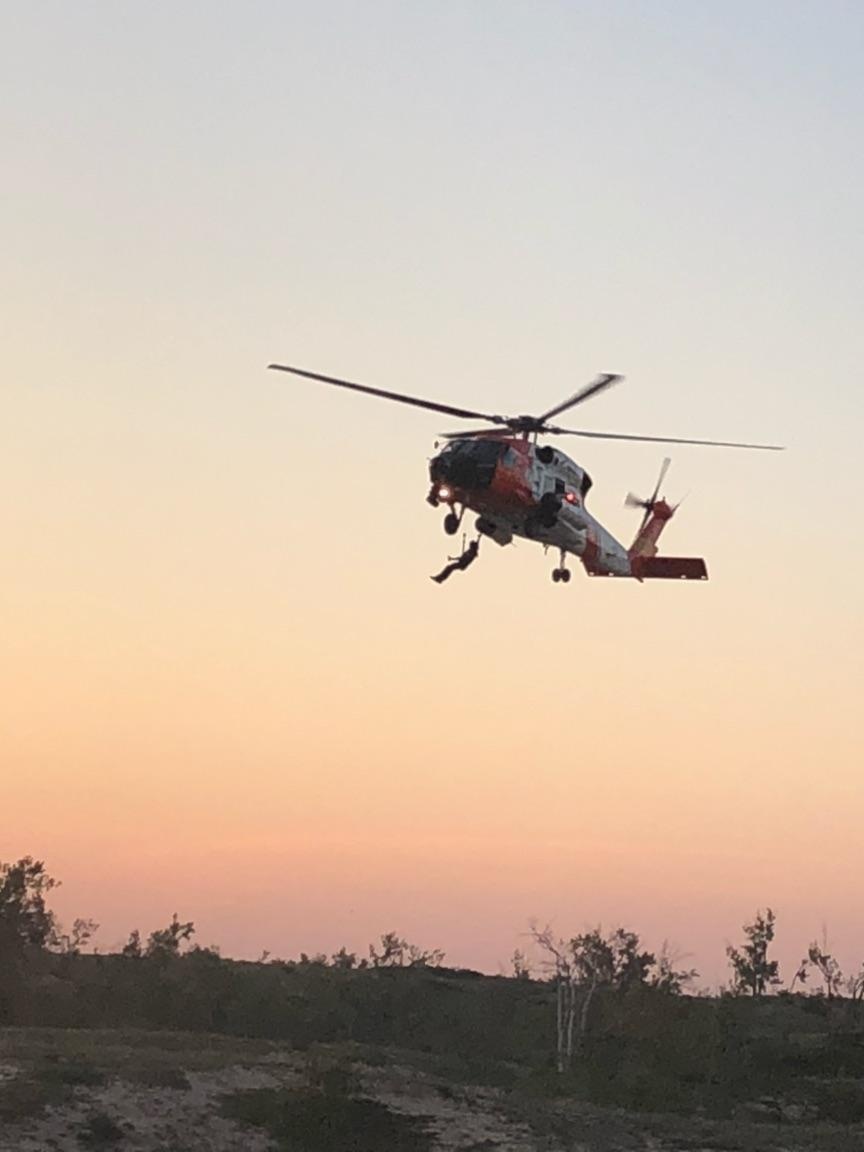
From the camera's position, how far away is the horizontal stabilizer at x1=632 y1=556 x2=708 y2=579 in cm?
4834

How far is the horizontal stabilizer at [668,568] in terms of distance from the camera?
48.3m

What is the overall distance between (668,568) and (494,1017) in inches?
918

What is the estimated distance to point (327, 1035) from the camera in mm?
60719

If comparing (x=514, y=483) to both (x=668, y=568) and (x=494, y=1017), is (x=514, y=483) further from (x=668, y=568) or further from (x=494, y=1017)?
(x=494, y=1017)

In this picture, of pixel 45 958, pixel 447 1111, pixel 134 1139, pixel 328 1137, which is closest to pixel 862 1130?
pixel 447 1111

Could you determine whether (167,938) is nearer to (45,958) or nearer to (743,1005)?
(45,958)

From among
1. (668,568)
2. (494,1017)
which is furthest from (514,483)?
(494,1017)

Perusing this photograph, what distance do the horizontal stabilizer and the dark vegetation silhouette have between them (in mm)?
14988

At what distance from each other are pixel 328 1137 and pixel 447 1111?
14.6 ft

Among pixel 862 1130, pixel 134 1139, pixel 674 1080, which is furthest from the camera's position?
pixel 674 1080

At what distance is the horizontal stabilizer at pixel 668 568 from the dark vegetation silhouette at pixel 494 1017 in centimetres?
1499

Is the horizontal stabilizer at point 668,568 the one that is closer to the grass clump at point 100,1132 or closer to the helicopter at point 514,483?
the helicopter at point 514,483

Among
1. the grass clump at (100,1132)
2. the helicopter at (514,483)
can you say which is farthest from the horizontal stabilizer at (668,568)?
the grass clump at (100,1132)

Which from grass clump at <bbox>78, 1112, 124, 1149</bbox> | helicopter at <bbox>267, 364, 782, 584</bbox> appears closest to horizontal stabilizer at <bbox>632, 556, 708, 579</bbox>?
helicopter at <bbox>267, 364, 782, 584</bbox>
